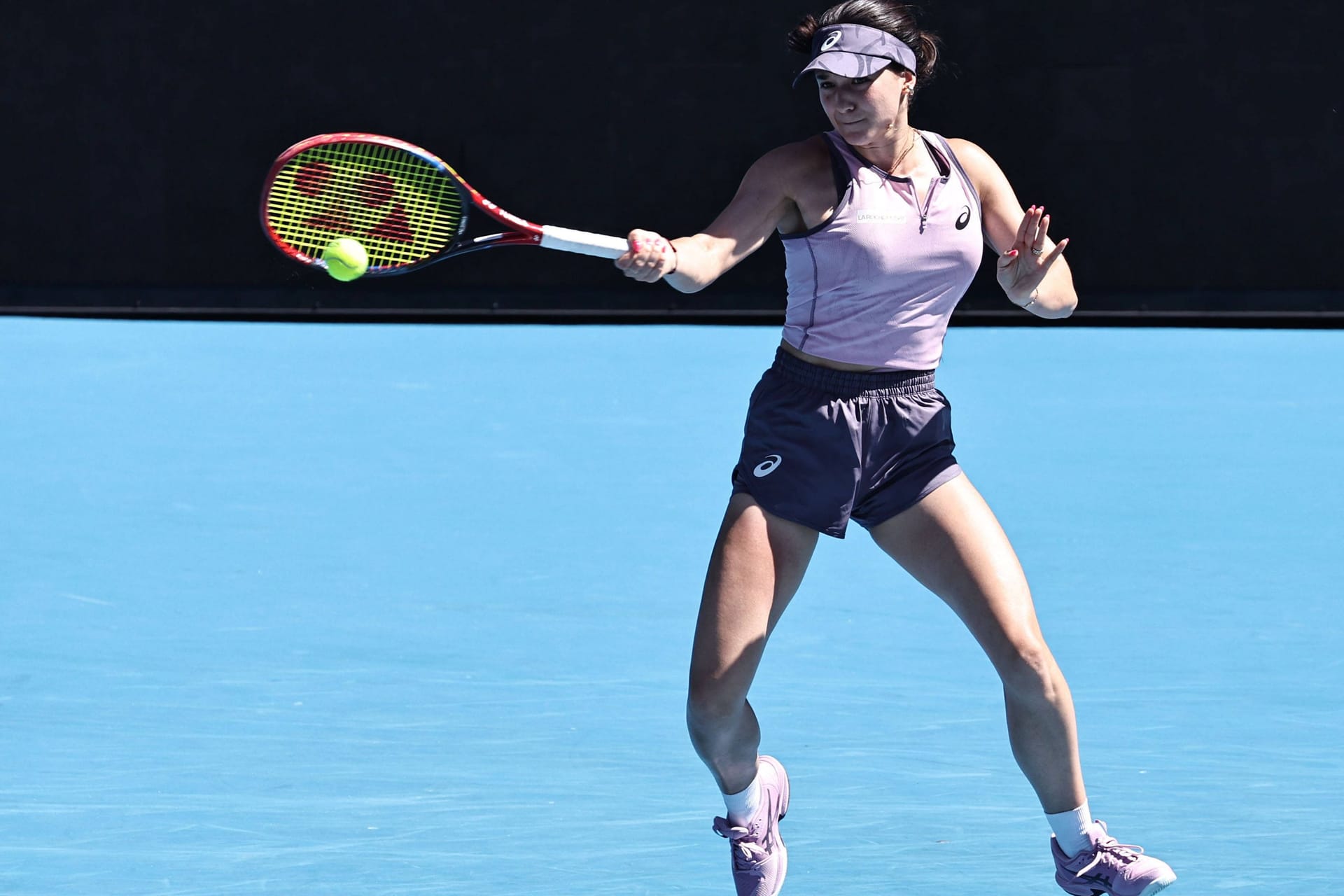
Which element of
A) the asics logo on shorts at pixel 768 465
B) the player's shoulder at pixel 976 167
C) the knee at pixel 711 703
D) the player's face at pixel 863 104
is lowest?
the knee at pixel 711 703

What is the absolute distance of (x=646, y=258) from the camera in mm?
3057

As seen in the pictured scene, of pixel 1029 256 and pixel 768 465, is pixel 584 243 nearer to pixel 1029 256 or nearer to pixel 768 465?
pixel 768 465

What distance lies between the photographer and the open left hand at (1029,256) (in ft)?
10.6

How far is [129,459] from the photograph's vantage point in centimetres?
721

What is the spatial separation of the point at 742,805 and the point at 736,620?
15.2 inches

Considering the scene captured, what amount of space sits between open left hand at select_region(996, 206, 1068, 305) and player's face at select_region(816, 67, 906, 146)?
0.98 feet

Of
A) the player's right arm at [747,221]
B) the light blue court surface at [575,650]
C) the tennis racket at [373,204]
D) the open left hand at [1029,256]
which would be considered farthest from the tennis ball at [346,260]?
the open left hand at [1029,256]

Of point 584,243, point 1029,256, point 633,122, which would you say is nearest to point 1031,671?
point 1029,256

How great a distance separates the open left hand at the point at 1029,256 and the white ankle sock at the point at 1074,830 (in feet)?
3.10

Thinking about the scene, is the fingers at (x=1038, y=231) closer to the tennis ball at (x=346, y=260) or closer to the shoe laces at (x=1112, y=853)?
the shoe laces at (x=1112, y=853)

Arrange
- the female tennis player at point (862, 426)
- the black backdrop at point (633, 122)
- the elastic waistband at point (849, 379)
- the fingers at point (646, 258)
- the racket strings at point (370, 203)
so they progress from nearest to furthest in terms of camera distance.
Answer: the fingers at point (646, 258), the female tennis player at point (862, 426), the elastic waistband at point (849, 379), the racket strings at point (370, 203), the black backdrop at point (633, 122)

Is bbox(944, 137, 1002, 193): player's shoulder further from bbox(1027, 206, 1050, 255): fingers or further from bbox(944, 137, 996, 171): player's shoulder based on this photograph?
bbox(1027, 206, 1050, 255): fingers

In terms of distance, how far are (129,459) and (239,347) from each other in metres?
3.01

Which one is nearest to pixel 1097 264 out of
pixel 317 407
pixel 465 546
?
pixel 317 407
